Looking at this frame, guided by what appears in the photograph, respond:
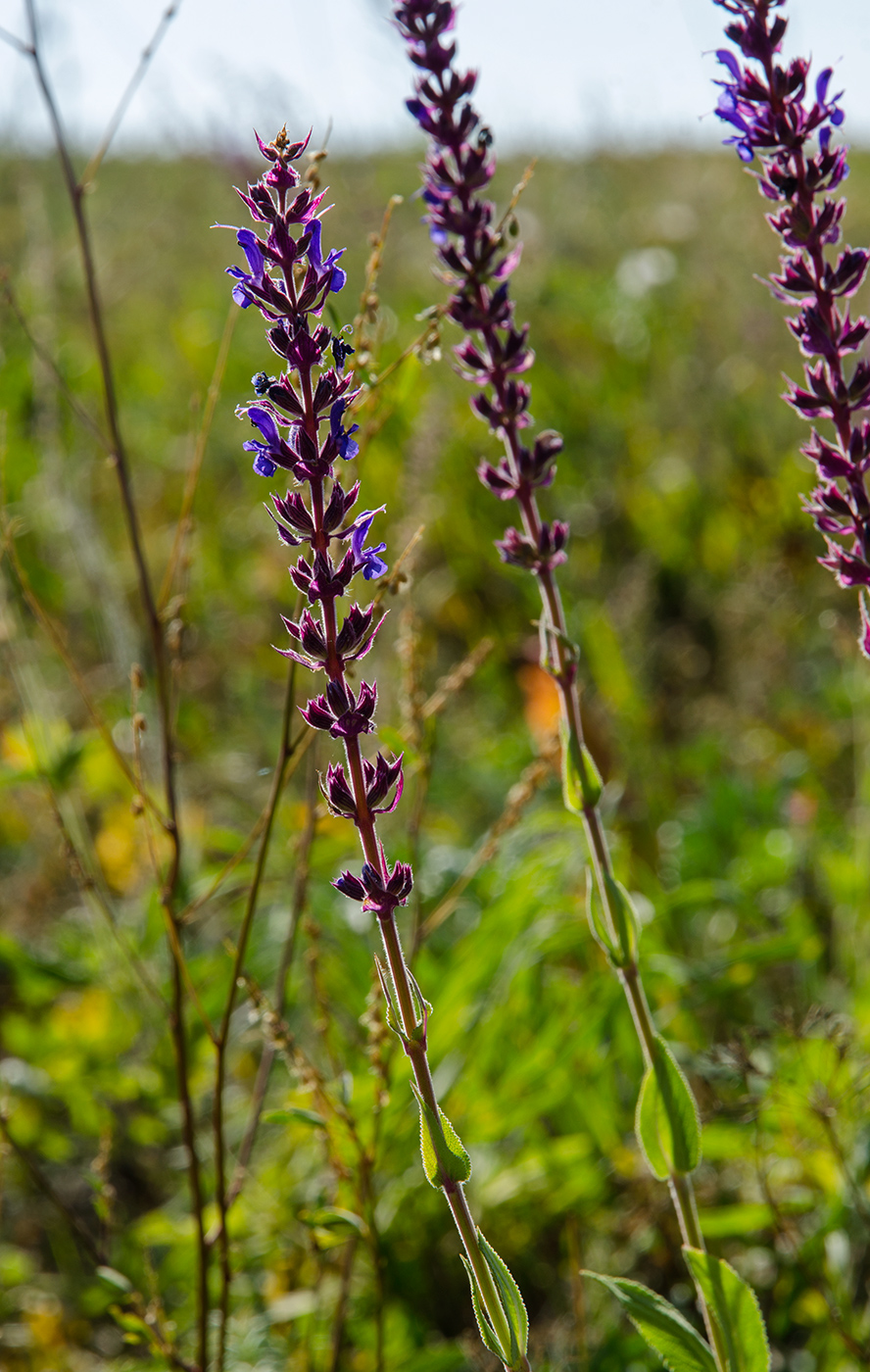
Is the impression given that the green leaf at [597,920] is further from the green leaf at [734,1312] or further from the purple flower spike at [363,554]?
the purple flower spike at [363,554]

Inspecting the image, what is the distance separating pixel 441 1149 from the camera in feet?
3.48

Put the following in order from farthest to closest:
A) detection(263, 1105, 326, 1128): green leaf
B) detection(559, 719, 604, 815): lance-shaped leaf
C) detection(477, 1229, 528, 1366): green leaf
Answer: detection(263, 1105, 326, 1128): green leaf
detection(559, 719, 604, 815): lance-shaped leaf
detection(477, 1229, 528, 1366): green leaf

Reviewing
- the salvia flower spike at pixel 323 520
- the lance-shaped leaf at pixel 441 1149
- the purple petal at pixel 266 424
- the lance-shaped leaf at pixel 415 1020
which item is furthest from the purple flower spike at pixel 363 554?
the lance-shaped leaf at pixel 441 1149

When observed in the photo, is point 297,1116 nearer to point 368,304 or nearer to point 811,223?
point 368,304

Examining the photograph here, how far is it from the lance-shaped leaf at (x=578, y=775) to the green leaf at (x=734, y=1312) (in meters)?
0.55

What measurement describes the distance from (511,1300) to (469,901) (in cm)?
172

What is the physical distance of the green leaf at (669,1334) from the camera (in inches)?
48.0

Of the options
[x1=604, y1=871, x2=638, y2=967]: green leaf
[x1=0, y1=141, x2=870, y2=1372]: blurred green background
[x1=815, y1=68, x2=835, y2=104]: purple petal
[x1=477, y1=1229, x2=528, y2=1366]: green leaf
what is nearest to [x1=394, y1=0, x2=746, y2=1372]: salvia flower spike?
[x1=604, y1=871, x2=638, y2=967]: green leaf

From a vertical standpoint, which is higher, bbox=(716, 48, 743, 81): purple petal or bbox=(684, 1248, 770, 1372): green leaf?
bbox=(716, 48, 743, 81): purple petal

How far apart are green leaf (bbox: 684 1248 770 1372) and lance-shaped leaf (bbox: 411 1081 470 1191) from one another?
360mm

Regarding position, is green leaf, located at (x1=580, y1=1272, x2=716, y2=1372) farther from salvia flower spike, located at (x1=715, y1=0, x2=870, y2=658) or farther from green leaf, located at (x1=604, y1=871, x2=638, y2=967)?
salvia flower spike, located at (x1=715, y1=0, x2=870, y2=658)

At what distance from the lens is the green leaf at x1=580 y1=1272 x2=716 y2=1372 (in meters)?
1.22

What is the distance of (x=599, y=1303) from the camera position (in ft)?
6.97

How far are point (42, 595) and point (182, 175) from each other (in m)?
12.1
